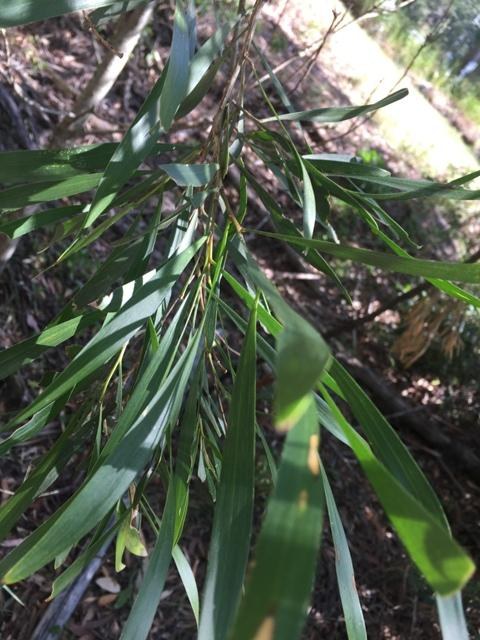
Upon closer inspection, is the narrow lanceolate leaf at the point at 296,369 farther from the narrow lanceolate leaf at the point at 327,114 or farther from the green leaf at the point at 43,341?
the narrow lanceolate leaf at the point at 327,114

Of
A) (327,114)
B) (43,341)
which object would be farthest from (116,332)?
(327,114)

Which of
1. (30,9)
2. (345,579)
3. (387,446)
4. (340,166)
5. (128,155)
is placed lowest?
(345,579)

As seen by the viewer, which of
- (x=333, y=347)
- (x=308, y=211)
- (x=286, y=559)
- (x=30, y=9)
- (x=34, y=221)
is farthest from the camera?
(x=333, y=347)

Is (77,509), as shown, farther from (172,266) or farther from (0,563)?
(172,266)

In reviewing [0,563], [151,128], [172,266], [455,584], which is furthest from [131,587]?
[455,584]

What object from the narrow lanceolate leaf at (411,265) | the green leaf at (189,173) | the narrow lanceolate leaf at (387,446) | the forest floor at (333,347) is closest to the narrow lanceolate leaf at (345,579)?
the narrow lanceolate leaf at (387,446)

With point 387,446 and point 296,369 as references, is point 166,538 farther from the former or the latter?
point 296,369
